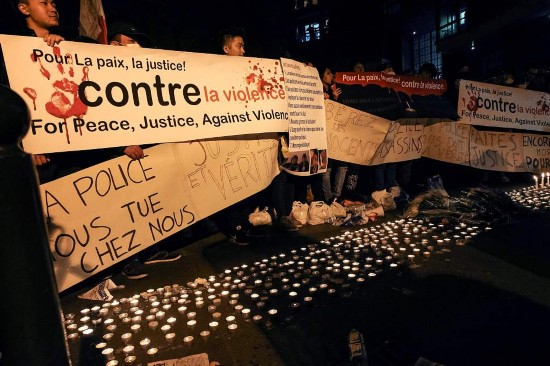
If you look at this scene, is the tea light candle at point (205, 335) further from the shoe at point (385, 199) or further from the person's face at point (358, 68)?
the person's face at point (358, 68)

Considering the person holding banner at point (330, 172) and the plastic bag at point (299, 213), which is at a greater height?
the person holding banner at point (330, 172)

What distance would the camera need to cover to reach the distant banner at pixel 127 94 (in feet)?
10.0

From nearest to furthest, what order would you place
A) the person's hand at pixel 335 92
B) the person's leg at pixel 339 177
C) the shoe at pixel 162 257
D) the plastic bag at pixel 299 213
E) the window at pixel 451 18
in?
the shoe at pixel 162 257 < the plastic bag at pixel 299 213 < the person's hand at pixel 335 92 < the person's leg at pixel 339 177 < the window at pixel 451 18

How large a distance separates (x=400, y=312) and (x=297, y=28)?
3798 centimetres

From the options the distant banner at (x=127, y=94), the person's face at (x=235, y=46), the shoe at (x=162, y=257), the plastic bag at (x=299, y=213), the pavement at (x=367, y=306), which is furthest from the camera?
the plastic bag at (x=299, y=213)

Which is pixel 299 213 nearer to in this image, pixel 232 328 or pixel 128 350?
pixel 232 328

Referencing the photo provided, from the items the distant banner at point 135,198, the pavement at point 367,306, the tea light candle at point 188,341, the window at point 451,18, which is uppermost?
the window at point 451,18

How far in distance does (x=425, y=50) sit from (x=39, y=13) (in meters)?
26.2

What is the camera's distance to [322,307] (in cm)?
298

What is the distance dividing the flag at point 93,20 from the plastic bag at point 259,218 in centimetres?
282

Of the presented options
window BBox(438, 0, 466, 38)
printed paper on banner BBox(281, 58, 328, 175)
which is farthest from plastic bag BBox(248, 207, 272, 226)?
window BBox(438, 0, 466, 38)

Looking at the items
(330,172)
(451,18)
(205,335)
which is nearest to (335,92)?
(330,172)

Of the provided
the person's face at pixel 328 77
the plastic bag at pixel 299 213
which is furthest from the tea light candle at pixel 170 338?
the person's face at pixel 328 77

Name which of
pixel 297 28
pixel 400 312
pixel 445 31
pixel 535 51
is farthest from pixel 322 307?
pixel 297 28
